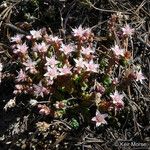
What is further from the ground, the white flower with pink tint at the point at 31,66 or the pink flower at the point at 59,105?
the white flower with pink tint at the point at 31,66

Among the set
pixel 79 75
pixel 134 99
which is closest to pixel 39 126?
pixel 79 75

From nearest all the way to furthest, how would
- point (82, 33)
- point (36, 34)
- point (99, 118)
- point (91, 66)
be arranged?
1. point (99, 118)
2. point (91, 66)
3. point (82, 33)
4. point (36, 34)

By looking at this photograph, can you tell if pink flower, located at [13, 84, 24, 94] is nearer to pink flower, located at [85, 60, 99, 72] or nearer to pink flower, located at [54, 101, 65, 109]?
pink flower, located at [54, 101, 65, 109]

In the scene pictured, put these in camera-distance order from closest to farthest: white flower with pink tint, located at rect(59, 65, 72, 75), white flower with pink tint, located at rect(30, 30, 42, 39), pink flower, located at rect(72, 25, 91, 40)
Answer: white flower with pink tint, located at rect(59, 65, 72, 75) < pink flower, located at rect(72, 25, 91, 40) < white flower with pink tint, located at rect(30, 30, 42, 39)

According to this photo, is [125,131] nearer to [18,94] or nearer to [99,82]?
[99,82]

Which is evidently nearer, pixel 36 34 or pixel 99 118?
pixel 99 118

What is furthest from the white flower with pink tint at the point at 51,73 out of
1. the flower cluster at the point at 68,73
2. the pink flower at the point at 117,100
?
the pink flower at the point at 117,100

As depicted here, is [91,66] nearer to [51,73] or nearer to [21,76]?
[51,73]

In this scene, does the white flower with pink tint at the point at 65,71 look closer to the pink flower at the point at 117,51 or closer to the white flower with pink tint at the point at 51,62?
the white flower with pink tint at the point at 51,62

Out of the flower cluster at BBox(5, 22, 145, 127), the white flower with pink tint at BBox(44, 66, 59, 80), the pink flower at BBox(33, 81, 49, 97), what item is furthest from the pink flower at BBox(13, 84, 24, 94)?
the white flower with pink tint at BBox(44, 66, 59, 80)

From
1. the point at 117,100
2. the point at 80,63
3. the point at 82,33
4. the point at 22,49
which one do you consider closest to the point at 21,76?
the point at 22,49

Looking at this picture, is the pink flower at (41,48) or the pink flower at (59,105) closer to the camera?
the pink flower at (59,105)
